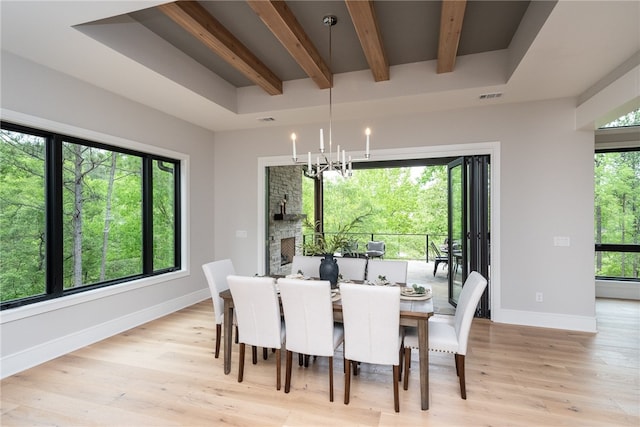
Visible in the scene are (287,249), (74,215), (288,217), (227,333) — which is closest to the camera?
(227,333)

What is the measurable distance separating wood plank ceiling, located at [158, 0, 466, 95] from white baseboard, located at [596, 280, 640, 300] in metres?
4.46

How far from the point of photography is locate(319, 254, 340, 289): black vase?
286 cm

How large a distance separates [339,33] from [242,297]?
2637mm

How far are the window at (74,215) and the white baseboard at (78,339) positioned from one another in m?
0.44

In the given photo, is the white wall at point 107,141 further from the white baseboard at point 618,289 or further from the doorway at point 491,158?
the white baseboard at point 618,289

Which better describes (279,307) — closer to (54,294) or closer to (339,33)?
(54,294)

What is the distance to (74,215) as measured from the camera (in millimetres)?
3295

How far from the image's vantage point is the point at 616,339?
3432mm

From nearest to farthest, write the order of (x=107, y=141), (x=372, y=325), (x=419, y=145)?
(x=372, y=325)
(x=107, y=141)
(x=419, y=145)

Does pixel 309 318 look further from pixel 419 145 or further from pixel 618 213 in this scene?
pixel 618 213

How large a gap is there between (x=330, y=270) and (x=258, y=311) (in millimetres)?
757

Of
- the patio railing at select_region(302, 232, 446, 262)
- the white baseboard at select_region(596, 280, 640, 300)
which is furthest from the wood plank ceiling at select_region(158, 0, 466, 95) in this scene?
the patio railing at select_region(302, 232, 446, 262)

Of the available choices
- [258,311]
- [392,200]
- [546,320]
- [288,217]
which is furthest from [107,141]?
[392,200]

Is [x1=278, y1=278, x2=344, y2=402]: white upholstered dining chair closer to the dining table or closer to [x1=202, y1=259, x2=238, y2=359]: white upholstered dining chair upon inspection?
the dining table
